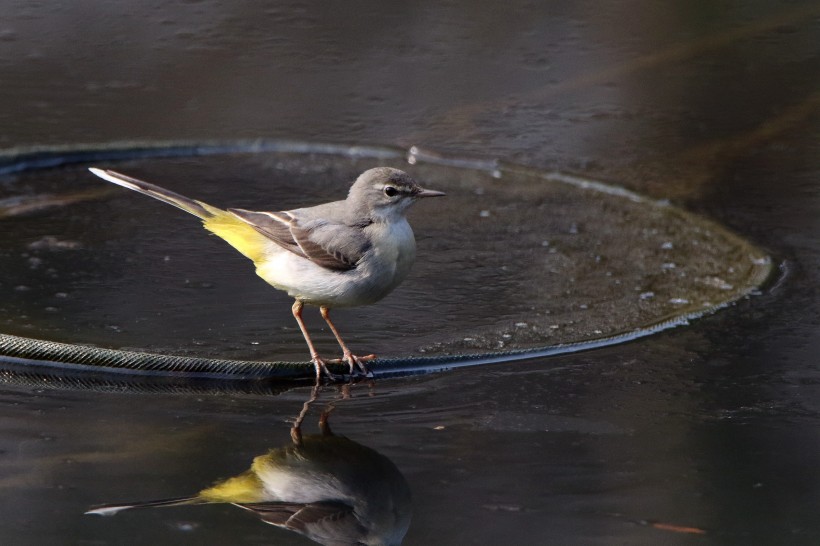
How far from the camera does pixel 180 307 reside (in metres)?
6.43

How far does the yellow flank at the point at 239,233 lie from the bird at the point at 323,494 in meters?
1.20

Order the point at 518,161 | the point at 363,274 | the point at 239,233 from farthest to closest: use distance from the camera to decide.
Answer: the point at 518,161, the point at 239,233, the point at 363,274

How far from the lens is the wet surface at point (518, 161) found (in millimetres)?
4617

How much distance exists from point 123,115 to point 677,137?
4.19m

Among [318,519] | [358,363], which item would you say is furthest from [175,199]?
[318,519]

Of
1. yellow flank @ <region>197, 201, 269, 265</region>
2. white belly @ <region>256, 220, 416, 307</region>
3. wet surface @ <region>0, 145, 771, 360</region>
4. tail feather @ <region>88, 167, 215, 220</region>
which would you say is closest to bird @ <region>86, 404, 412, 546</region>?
white belly @ <region>256, 220, 416, 307</region>

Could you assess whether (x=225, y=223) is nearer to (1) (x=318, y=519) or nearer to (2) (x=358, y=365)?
(2) (x=358, y=365)

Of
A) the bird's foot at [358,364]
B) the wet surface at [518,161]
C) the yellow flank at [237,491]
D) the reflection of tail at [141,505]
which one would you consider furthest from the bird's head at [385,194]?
the reflection of tail at [141,505]

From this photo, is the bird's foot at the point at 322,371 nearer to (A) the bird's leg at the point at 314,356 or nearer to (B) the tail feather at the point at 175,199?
(A) the bird's leg at the point at 314,356

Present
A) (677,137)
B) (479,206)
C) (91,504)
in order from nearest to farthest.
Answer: (91,504)
(479,206)
(677,137)

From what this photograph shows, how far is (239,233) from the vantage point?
606cm

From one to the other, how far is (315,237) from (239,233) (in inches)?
19.0

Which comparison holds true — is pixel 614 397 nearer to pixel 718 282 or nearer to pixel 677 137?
pixel 718 282

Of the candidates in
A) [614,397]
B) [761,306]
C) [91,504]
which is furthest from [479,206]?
[91,504]
